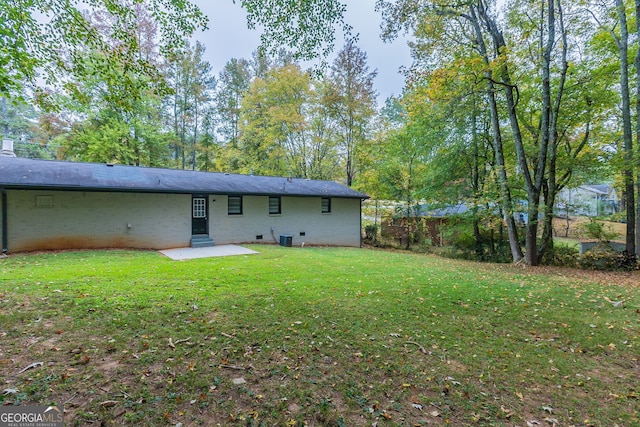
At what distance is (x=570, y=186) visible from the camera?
11141 millimetres

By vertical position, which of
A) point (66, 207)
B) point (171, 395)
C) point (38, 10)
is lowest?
point (171, 395)

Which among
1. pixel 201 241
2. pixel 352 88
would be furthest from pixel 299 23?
pixel 352 88

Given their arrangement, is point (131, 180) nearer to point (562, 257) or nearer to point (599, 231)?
point (562, 257)

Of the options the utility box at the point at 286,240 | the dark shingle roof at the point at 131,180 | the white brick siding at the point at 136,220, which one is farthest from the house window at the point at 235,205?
the utility box at the point at 286,240

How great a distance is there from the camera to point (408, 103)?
482 inches

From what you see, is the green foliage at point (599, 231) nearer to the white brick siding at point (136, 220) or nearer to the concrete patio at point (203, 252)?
the white brick siding at point (136, 220)

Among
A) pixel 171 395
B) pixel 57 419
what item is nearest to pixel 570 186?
pixel 171 395

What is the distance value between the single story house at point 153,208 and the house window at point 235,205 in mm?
44

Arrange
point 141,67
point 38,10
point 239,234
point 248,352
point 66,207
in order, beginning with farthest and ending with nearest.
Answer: point 239,234 → point 66,207 → point 141,67 → point 38,10 → point 248,352

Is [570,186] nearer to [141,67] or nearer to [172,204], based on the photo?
[141,67]

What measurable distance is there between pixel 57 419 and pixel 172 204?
1009 cm

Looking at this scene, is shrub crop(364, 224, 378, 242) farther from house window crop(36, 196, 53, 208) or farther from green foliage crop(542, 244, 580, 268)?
house window crop(36, 196, 53, 208)

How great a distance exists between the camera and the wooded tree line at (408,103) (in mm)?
5387

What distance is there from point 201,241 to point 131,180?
3.35 meters
